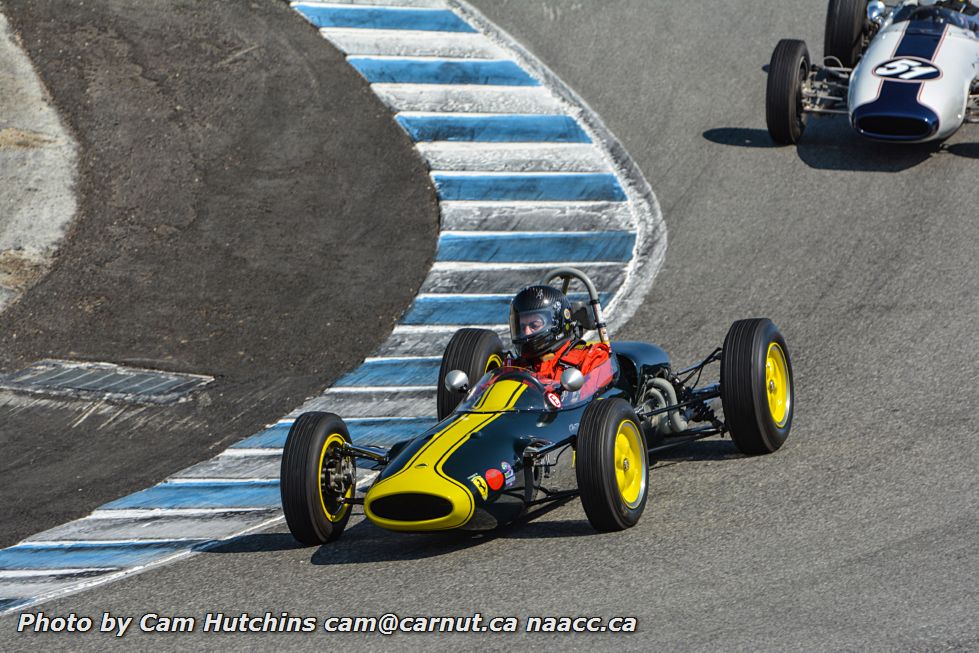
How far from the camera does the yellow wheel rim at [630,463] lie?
721cm

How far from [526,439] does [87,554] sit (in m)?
2.88

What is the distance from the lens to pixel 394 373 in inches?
420

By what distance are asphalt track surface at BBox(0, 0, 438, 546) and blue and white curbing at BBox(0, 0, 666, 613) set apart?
10.3 inches

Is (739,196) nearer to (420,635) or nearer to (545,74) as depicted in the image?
(545,74)

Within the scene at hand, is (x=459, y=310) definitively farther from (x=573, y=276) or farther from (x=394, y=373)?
(x=573, y=276)

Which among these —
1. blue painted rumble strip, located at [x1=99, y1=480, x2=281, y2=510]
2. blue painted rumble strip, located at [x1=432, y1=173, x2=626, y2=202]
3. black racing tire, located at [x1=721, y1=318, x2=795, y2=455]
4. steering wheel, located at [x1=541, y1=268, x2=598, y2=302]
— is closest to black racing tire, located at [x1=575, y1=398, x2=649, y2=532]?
black racing tire, located at [x1=721, y1=318, x2=795, y2=455]

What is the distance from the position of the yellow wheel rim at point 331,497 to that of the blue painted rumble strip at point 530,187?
5.89 meters

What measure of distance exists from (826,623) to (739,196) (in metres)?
7.86

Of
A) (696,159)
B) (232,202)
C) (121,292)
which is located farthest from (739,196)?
(121,292)

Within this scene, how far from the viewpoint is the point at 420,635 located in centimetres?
598

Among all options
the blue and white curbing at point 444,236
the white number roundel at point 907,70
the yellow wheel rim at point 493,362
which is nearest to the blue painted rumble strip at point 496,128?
the blue and white curbing at point 444,236

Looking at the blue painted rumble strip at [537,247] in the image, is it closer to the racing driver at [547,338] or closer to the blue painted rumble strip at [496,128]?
the blue painted rumble strip at [496,128]

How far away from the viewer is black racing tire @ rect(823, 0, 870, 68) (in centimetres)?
1461

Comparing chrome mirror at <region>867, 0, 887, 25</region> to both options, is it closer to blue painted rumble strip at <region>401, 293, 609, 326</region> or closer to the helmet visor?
blue painted rumble strip at <region>401, 293, 609, 326</region>
